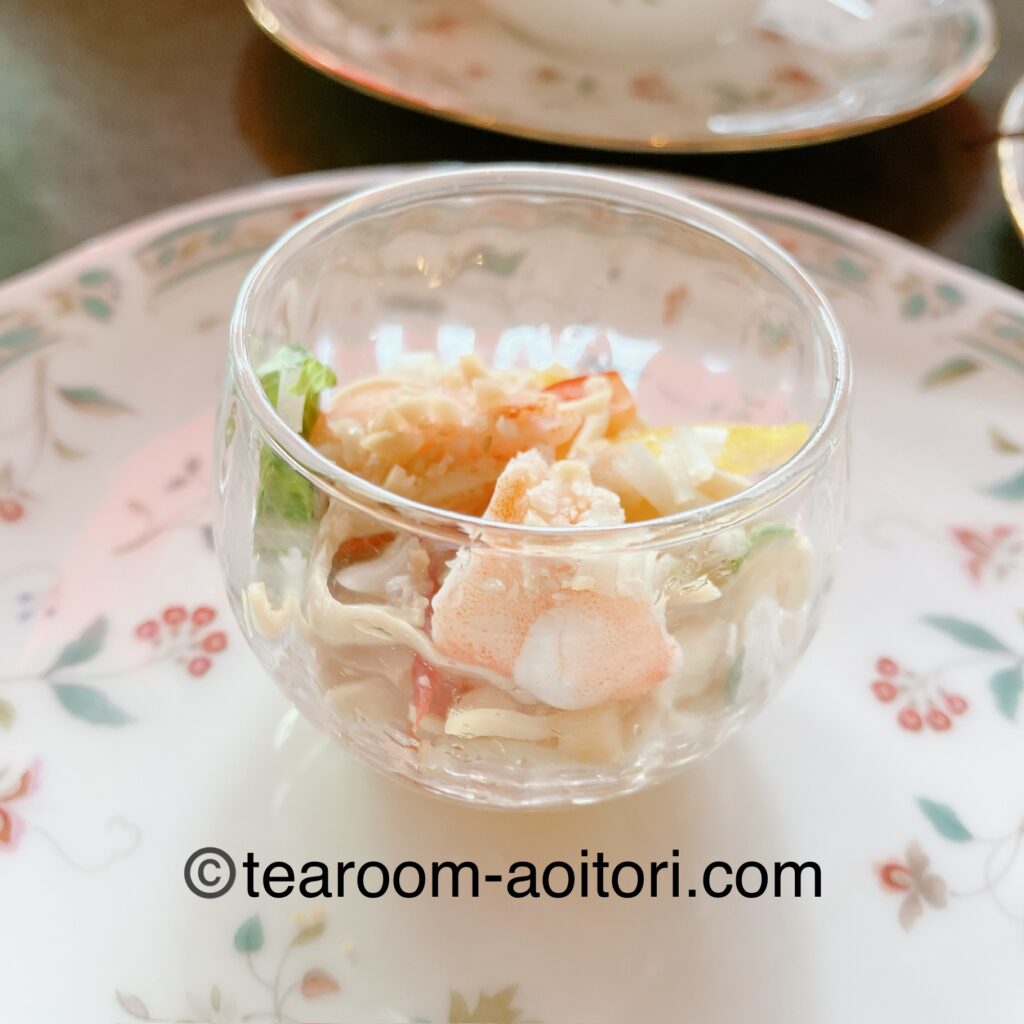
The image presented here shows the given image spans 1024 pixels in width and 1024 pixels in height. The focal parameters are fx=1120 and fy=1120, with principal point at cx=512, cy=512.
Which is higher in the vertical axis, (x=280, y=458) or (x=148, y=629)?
(x=280, y=458)

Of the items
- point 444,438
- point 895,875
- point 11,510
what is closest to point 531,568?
point 444,438

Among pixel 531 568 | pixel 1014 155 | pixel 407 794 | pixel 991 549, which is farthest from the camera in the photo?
pixel 1014 155

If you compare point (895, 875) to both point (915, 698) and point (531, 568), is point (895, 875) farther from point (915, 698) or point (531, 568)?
point (531, 568)

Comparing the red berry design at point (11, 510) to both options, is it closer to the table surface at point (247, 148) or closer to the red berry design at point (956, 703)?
the table surface at point (247, 148)

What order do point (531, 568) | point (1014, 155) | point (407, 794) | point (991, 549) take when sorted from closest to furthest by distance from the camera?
1. point (531, 568)
2. point (407, 794)
3. point (991, 549)
4. point (1014, 155)

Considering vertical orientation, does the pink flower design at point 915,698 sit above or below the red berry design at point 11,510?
above

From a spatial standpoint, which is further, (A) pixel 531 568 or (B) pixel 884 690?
(B) pixel 884 690

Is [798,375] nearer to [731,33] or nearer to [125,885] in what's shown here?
[125,885]

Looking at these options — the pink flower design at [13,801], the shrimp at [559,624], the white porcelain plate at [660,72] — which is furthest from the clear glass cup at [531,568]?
the white porcelain plate at [660,72]
